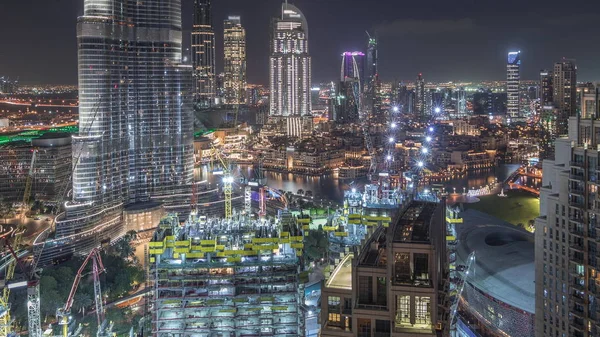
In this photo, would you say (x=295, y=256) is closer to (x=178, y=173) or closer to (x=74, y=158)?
(x=74, y=158)

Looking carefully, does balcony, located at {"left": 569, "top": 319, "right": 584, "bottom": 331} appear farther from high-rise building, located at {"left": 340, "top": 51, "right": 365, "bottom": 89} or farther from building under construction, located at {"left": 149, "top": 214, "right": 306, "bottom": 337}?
high-rise building, located at {"left": 340, "top": 51, "right": 365, "bottom": 89}

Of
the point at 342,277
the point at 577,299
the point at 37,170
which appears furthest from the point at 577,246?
the point at 37,170

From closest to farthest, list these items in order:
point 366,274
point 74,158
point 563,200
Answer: point 366,274 < point 563,200 < point 74,158

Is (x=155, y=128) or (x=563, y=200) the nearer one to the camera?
(x=563, y=200)

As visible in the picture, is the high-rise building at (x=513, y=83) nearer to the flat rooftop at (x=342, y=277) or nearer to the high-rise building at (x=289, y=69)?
the high-rise building at (x=289, y=69)

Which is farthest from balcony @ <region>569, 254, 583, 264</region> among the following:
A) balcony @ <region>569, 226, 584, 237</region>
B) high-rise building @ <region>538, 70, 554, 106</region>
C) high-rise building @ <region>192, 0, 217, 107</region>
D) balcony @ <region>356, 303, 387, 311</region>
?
high-rise building @ <region>192, 0, 217, 107</region>

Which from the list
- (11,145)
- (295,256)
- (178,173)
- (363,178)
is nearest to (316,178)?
(363,178)
